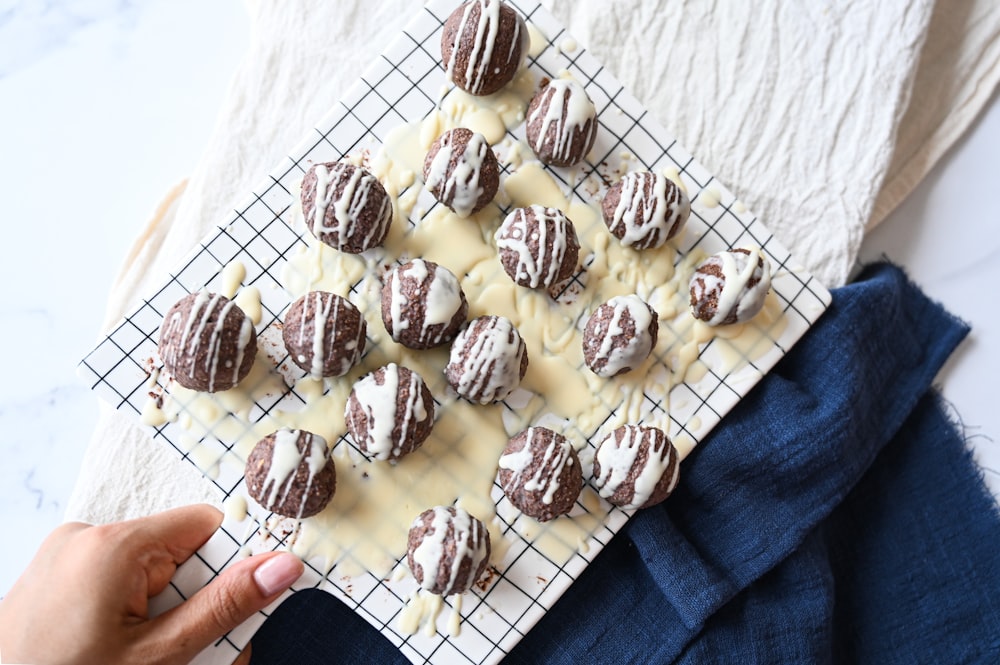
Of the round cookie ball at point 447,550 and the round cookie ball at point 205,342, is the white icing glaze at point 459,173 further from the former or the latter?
the round cookie ball at point 447,550

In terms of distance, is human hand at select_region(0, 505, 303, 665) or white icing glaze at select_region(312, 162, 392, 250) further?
white icing glaze at select_region(312, 162, 392, 250)

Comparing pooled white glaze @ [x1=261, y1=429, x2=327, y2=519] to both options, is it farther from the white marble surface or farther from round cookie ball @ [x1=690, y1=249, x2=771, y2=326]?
round cookie ball @ [x1=690, y1=249, x2=771, y2=326]

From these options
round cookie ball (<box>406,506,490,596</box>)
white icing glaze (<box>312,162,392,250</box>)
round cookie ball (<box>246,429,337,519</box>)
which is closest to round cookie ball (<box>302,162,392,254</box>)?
white icing glaze (<box>312,162,392,250</box>)

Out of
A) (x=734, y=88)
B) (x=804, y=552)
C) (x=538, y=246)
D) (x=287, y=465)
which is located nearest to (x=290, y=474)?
(x=287, y=465)

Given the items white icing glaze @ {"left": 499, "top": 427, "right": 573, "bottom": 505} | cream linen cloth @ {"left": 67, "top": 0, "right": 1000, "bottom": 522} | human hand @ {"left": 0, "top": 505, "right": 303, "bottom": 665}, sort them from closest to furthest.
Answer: human hand @ {"left": 0, "top": 505, "right": 303, "bottom": 665}
white icing glaze @ {"left": 499, "top": 427, "right": 573, "bottom": 505}
cream linen cloth @ {"left": 67, "top": 0, "right": 1000, "bottom": 522}

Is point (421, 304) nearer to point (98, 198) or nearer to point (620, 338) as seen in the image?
point (620, 338)

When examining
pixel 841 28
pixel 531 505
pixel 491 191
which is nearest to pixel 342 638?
pixel 531 505
